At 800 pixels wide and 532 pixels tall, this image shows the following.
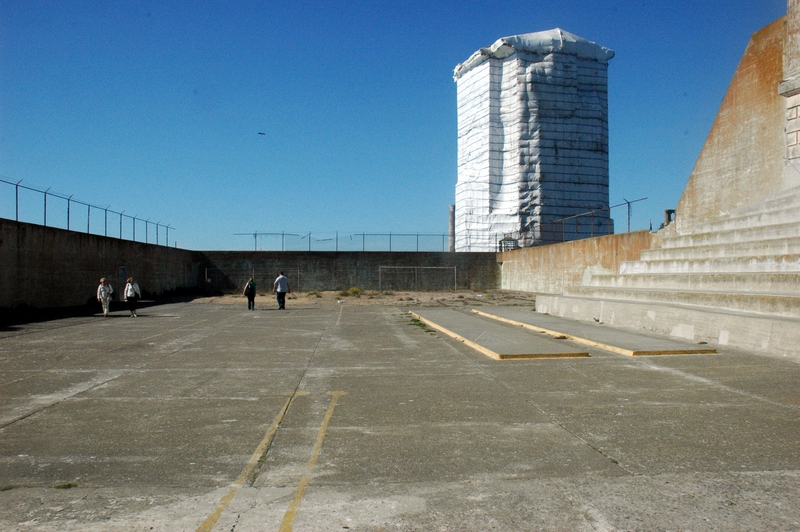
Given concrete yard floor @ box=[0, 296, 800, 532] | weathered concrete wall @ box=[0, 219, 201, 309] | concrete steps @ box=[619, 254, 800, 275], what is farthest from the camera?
weathered concrete wall @ box=[0, 219, 201, 309]

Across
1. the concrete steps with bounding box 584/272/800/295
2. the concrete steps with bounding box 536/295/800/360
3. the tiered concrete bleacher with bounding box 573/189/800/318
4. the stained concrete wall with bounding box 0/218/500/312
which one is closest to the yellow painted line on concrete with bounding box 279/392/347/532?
the concrete steps with bounding box 536/295/800/360

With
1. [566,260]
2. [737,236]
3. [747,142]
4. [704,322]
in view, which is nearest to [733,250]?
[737,236]

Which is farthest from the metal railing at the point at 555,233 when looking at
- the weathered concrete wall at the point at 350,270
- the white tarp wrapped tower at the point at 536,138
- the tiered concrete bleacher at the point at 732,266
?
the tiered concrete bleacher at the point at 732,266

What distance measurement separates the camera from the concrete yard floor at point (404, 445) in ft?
13.7

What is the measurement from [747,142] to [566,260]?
15514 millimetres

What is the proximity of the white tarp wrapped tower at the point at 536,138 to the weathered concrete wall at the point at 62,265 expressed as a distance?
34847mm

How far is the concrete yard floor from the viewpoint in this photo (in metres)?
4.17

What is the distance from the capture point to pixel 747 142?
19141mm

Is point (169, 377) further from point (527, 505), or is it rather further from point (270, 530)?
point (527, 505)

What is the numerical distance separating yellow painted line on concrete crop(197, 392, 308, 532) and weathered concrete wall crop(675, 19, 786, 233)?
16796 millimetres

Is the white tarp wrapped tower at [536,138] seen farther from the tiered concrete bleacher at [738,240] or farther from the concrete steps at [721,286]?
the concrete steps at [721,286]

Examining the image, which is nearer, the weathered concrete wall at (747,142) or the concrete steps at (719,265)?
the concrete steps at (719,265)

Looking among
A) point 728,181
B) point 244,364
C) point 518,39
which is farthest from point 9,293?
point 518,39

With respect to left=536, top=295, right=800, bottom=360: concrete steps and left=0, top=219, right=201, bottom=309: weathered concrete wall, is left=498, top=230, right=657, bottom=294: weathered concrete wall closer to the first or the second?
left=536, top=295, right=800, bottom=360: concrete steps
